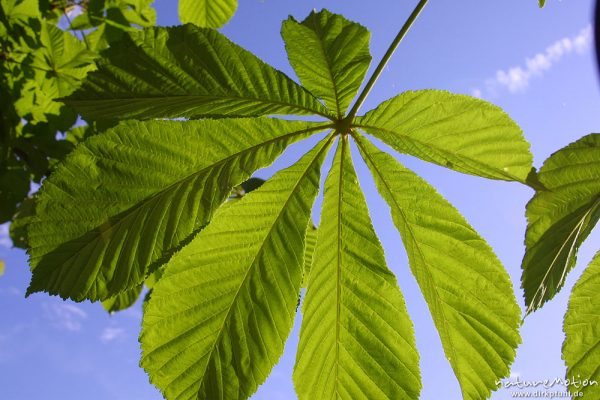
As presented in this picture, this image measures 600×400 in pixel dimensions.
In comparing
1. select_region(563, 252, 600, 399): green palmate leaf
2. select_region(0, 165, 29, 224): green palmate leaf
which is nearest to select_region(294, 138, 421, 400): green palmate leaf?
select_region(563, 252, 600, 399): green palmate leaf

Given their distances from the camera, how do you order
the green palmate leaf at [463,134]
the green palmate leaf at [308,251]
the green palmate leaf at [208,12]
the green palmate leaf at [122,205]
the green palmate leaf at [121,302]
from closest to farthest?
1. the green palmate leaf at [122,205]
2. the green palmate leaf at [463,134]
3. the green palmate leaf at [308,251]
4. the green palmate leaf at [208,12]
5. the green palmate leaf at [121,302]

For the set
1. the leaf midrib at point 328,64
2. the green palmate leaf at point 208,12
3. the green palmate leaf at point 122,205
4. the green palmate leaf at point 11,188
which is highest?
the green palmate leaf at point 11,188

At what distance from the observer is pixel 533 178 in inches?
41.4

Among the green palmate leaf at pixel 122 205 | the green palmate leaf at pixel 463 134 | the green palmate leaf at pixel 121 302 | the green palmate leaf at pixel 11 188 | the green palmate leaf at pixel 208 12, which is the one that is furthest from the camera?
the green palmate leaf at pixel 11 188

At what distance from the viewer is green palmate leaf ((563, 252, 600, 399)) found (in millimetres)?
1105

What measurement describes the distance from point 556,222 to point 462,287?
0.23m

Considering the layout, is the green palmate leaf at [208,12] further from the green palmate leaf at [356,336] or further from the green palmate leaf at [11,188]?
the green palmate leaf at [11,188]

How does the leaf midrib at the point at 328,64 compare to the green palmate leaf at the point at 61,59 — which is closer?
the leaf midrib at the point at 328,64

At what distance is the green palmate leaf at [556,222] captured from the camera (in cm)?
107

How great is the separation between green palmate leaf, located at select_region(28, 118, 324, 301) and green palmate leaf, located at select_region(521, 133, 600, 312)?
0.59 metres

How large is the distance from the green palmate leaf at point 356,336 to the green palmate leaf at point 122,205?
287 millimetres

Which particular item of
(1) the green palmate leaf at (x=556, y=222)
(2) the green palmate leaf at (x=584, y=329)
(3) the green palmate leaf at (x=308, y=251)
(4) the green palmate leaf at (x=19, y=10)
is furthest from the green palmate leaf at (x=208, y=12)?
(2) the green palmate leaf at (x=584, y=329)

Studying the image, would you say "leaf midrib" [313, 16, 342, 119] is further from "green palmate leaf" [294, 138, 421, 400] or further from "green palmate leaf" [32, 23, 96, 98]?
"green palmate leaf" [32, 23, 96, 98]

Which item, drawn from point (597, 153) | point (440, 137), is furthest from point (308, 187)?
point (597, 153)
